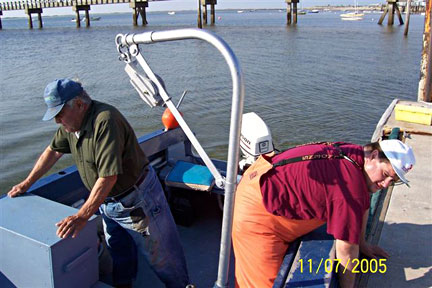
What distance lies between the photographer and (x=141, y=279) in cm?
356

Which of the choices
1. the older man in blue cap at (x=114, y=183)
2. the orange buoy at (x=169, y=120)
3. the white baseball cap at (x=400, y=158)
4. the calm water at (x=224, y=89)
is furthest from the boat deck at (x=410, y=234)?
the calm water at (x=224, y=89)

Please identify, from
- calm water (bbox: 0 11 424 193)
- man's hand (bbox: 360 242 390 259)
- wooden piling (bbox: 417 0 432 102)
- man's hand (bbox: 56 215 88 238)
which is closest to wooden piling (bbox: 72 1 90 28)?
calm water (bbox: 0 11 424 193)

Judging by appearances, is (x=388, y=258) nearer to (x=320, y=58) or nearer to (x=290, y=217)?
(x=290, y=217)

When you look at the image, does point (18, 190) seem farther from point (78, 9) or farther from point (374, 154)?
point (78, 9)

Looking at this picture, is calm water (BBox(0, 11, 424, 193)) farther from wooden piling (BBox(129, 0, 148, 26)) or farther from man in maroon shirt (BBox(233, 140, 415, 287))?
wooden piling (BBox(129, 0, 148, 26))

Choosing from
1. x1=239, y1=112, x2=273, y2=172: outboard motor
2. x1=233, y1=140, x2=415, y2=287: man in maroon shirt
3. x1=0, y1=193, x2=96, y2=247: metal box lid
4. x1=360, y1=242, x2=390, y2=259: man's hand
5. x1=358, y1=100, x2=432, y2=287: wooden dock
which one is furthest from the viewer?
x1=239, y1=112, x2=273, y2=172: outboard motor

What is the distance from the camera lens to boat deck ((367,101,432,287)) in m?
2.86

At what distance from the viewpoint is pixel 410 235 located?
11.2ft

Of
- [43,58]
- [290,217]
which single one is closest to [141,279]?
[290,217]

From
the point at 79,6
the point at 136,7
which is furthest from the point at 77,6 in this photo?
the point at 136,7

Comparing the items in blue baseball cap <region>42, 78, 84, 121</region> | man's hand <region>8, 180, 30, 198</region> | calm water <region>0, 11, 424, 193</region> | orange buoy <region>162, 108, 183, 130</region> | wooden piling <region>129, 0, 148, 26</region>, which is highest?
wooden piling <region>129, 0, 148, 26</region>

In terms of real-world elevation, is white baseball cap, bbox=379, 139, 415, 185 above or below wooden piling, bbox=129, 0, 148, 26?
below

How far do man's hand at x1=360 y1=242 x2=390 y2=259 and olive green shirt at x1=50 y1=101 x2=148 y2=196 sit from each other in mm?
1565

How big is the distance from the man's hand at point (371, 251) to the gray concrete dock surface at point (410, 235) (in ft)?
0.39
